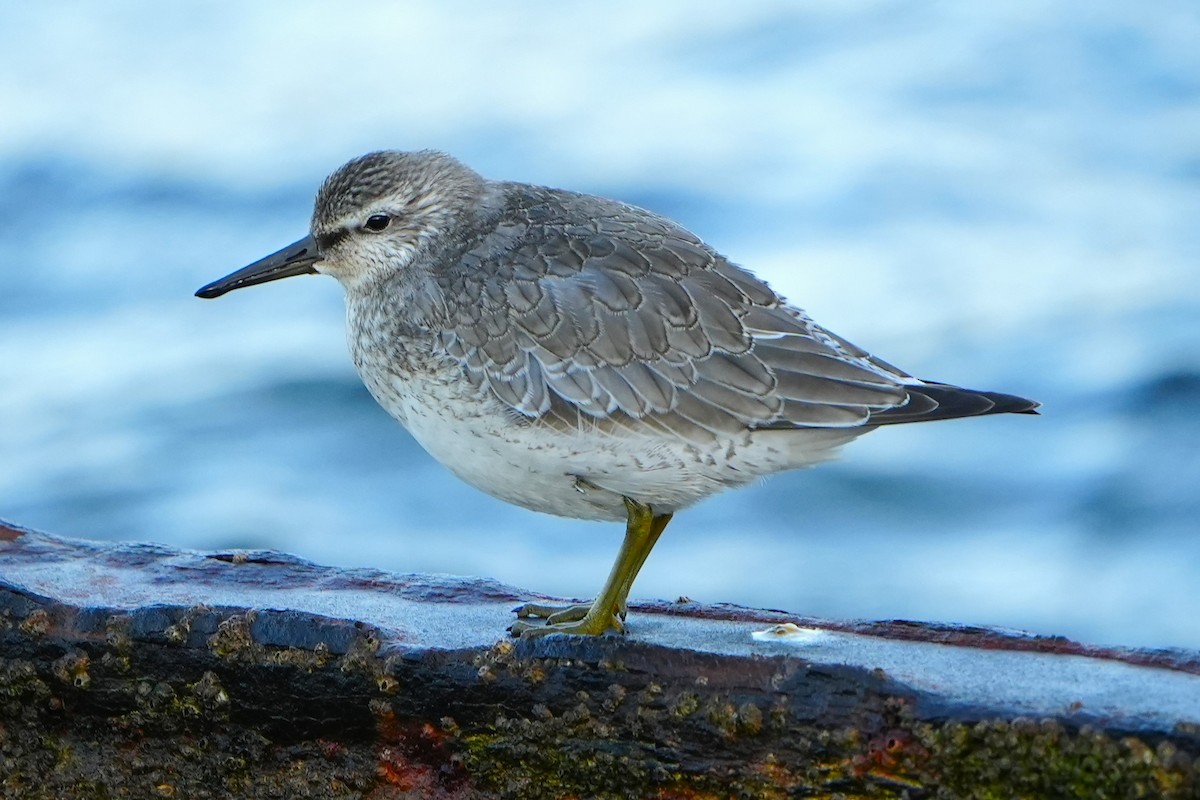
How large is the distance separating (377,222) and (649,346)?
125cm

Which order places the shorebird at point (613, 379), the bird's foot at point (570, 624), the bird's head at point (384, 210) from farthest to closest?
1. the bird's head at point (384, 210)
2. the shorebird at point (613, 379)
3. the bird's foot at point (570, 624)

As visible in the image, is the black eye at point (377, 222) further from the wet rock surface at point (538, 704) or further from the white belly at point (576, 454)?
the wet rock surface at point (538, 704)

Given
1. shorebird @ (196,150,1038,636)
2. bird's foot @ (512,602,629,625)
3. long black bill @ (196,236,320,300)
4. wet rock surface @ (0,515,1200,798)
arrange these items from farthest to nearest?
long black bill @ (196,236,320,300), bird's foot @ (512,602,629,625), shorebird @ (196,150,1038,636), wet rock surface @ (0,515,1200,798)

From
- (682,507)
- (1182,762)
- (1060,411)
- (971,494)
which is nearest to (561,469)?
(682,507)

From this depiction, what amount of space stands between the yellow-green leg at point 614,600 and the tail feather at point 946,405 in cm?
84

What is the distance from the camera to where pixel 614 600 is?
505 cm

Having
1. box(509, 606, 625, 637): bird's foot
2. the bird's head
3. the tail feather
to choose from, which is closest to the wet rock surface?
box(509, 606, 625, 637): bird's foot

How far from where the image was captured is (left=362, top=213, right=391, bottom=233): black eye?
221 inches

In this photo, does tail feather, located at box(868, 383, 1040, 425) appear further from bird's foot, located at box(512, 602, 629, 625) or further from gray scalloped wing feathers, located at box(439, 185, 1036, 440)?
bird's foot, located at box(512, 602, 629, 625)

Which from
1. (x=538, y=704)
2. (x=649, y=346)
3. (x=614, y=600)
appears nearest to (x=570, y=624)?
(x=614, y=600)

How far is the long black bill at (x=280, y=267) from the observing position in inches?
229

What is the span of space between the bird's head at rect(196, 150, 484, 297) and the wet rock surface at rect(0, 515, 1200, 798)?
1.24 metres

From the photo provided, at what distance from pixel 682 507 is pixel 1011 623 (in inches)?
184

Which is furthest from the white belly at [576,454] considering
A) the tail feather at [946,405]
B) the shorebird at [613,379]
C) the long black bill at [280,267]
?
the long black bill at [280,267]
